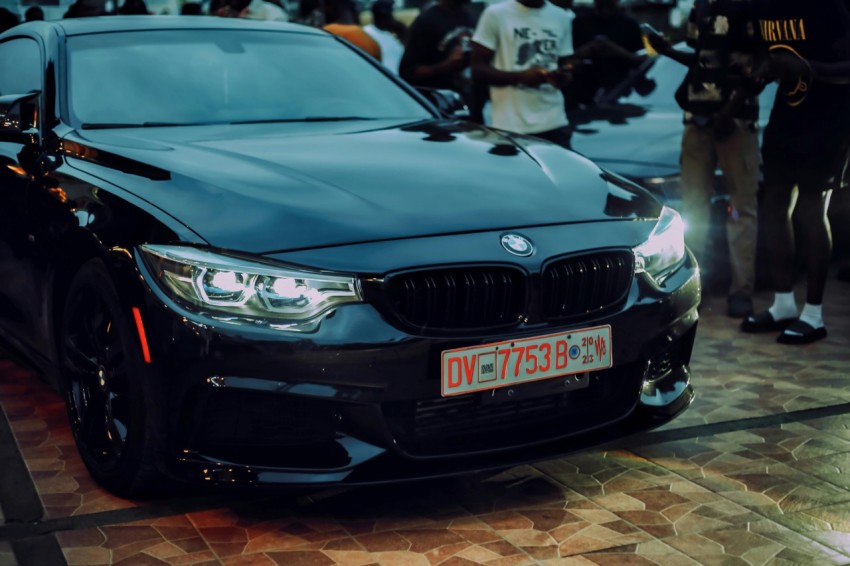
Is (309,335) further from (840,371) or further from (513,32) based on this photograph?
(513,32)

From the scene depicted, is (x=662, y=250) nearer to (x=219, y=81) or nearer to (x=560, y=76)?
(x=219, y=81)

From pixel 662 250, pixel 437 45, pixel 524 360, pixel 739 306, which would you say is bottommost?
pixel 739 306

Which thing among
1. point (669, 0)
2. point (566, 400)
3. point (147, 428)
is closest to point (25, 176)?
point (147, 428)

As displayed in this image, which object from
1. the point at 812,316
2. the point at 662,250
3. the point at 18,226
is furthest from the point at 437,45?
the point at 662,250

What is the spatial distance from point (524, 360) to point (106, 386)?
4.11 ft

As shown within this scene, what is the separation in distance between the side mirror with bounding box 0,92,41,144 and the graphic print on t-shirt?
315 cm

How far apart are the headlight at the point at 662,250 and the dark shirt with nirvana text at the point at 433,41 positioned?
419 cm

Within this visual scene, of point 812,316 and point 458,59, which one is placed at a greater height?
point 458,59

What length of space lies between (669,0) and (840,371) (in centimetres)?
1041

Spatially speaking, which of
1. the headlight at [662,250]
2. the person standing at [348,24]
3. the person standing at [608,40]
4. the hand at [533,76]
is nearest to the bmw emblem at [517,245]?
the headlight at [662,250]

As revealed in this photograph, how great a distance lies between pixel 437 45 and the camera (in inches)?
320

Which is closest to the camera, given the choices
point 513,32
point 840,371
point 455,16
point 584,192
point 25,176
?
point 584,192

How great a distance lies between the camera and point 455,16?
8242mm

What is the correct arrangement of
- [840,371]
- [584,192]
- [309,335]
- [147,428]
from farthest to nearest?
[840,371] < [584,192] < [147,428] < [309,335]
